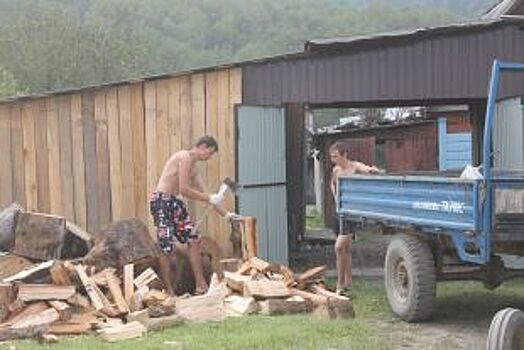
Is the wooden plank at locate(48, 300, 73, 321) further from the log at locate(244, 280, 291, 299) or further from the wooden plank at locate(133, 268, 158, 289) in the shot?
the log at locate(244, 280, 291, 299)

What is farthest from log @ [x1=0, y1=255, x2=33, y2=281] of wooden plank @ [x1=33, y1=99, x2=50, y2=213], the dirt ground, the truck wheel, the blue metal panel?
the blue metal panel

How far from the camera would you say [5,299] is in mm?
8781

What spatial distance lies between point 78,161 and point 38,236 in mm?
2582

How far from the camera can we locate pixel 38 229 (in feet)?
34.8

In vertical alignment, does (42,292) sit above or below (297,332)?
above

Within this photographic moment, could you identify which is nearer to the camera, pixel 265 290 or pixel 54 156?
pixel 265 290

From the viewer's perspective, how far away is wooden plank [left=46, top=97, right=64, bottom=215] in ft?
42.8

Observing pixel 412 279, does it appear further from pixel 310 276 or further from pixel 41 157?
pixel 41 157

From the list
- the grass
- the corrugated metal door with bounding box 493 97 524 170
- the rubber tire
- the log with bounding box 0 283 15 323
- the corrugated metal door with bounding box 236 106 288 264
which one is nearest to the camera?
the rubber tire

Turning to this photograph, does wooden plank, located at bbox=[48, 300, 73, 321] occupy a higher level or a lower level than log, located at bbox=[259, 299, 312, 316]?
higher

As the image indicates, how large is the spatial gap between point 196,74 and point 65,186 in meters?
2.56

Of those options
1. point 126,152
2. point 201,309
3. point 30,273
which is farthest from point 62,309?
point 126,152

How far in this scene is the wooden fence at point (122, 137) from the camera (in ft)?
42.1

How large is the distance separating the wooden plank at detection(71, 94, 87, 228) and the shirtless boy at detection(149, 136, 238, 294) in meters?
2.97
